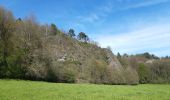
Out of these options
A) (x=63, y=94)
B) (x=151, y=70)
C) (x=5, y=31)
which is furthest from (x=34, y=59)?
(x=151, y=70)

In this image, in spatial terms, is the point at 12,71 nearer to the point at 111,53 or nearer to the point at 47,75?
the point at 47,75

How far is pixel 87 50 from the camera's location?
345 ft

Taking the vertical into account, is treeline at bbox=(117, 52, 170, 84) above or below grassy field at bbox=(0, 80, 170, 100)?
above

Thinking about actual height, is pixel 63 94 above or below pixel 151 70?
below

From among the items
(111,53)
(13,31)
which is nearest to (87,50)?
(111,53)

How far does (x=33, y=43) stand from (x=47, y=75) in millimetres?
7765

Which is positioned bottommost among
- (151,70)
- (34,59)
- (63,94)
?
(63,94)

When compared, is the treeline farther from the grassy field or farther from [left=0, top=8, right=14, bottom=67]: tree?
the grassy field

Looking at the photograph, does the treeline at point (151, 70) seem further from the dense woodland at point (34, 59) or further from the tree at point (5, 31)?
the tree at point (5, 31)

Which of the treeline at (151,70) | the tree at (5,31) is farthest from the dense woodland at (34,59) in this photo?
the treeline at (151,70)

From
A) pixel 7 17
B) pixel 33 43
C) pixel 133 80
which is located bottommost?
pixel 133 80

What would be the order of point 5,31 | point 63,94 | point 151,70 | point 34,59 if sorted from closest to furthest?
point 63,94, point 5,31, point 34,59, point 151,70

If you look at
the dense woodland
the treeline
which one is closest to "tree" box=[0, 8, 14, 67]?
the dense woodland

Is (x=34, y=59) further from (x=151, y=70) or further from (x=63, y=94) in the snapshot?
(x=151, y=70)
